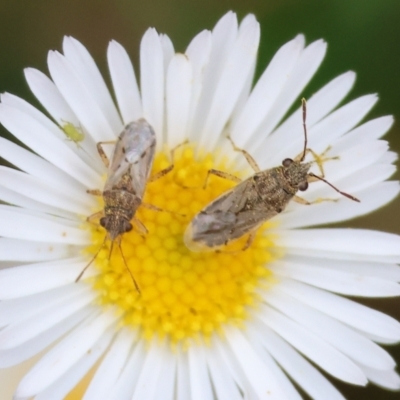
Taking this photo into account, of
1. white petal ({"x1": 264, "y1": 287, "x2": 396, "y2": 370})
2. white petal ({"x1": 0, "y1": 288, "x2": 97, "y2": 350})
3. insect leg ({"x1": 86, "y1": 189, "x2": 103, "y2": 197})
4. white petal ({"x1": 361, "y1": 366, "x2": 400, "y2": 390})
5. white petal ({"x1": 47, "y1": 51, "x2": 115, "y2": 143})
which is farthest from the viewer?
insect leg ({"x1": 86, "y1": 189, "x2": 103, "y2": 197})

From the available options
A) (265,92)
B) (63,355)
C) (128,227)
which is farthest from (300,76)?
(63,355)

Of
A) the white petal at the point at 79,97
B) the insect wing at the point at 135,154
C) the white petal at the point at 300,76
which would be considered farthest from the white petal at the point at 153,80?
the white petal at the point at 300,76

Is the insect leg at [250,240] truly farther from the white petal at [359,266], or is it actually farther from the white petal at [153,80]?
the white petal at [153,80]

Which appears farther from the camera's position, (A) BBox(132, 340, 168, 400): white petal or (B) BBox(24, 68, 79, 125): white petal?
(A) BBox(132, 340, 168, 400): white petal

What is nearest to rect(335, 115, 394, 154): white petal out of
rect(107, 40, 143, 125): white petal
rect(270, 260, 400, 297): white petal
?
rect(270, 260, 400, 297): white petal

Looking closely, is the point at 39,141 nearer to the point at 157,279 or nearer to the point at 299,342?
the point at 157,279

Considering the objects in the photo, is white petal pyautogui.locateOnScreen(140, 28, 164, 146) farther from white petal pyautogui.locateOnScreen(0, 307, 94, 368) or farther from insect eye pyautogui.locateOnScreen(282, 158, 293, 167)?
white petal pyautogui.locateOnScreen(0, 307, 94, 368)
